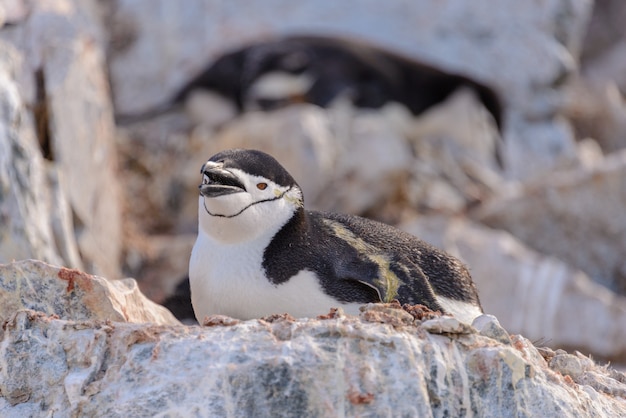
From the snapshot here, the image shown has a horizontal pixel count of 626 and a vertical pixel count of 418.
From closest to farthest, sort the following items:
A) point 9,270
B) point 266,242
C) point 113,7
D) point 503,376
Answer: point 503,376 → point 9,270 → point 266,242 → point 113,7

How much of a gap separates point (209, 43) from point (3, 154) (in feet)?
25.1

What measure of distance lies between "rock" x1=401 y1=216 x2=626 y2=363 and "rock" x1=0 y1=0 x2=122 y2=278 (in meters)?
2.83

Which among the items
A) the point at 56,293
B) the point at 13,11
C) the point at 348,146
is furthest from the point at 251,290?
the point at 348,146

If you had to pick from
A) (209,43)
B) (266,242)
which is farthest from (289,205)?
(209,43)

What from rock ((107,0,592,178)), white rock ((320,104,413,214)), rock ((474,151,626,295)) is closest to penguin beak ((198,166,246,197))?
white rock ((320,104,413,214))

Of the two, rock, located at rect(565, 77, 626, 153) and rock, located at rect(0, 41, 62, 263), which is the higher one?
rock, located at rect(0, 41, 62, 263)

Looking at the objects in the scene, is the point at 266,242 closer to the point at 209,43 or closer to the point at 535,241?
the point at 535,241

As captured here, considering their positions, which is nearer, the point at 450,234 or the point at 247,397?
the point at 247,397

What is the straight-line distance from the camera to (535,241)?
11.4 m

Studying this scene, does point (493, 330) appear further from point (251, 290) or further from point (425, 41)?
point (425, 41)

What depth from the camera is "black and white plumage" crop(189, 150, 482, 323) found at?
4.76m

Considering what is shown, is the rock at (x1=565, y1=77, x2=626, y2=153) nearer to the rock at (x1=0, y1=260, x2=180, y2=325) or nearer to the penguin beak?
the penguin beak

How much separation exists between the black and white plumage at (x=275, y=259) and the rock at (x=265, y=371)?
→ 858mm

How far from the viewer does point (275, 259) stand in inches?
191
